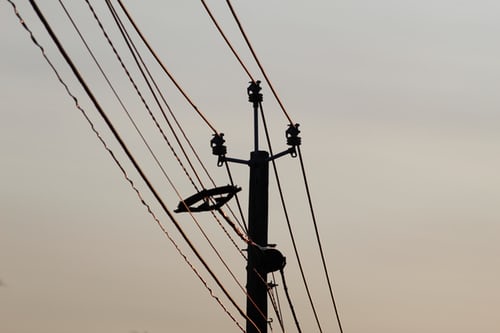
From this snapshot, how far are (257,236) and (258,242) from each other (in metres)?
0.12

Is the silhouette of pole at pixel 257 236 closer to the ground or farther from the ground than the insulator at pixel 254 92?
closer to the ground

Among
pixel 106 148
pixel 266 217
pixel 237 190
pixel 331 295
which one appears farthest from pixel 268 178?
pixel 106 148

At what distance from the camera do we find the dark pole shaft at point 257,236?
1948 centimetres

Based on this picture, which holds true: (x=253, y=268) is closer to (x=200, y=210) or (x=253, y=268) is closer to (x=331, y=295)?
(x=200, y=210)

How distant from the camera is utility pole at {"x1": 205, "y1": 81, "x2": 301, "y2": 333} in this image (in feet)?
64.0

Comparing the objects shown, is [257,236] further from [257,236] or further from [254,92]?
[254,92]

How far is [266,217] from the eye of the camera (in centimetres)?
1995

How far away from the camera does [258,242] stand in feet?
64.7

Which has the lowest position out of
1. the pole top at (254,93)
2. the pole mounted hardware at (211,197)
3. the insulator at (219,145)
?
the pole mounted hardware at (211,197)

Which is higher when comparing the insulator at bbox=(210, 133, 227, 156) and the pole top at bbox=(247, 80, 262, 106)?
the pole top at bbox=(247, 80, 262, 106)

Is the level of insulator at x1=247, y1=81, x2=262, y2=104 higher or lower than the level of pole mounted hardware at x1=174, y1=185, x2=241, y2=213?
higher

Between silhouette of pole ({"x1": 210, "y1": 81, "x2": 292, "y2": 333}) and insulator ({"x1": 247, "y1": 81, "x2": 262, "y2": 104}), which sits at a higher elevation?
insulator ({"x1": 247, "y1": 81, "x2": 262, "y2": 104})

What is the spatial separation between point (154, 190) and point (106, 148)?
193 cm

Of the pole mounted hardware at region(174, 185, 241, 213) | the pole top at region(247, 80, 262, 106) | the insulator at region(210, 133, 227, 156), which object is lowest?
the pole mounted hardware at region(174, 185, 241, 213)
